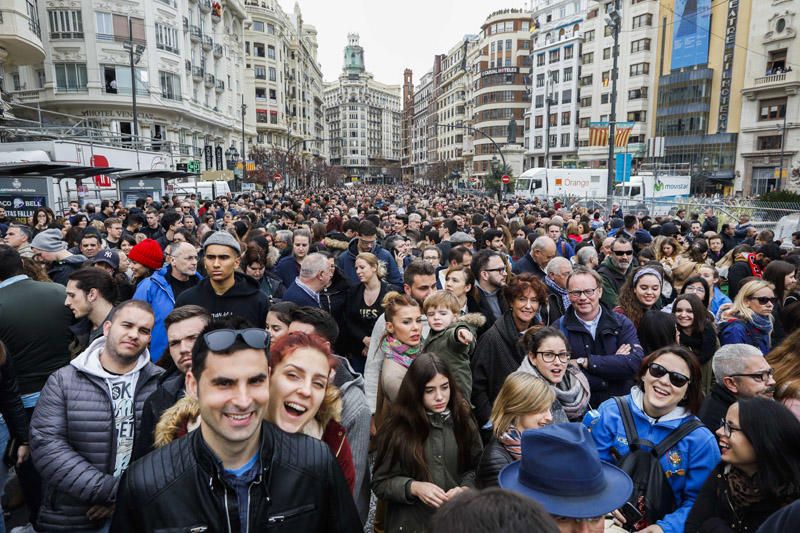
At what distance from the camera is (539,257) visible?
22.4 ft

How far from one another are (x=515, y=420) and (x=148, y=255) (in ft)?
15.0

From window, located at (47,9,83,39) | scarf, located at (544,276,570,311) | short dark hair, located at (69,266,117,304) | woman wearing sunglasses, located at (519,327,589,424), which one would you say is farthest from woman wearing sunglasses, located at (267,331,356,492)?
window, located at (47,9,83,39)

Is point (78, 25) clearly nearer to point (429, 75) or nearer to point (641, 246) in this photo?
point (641, 246)

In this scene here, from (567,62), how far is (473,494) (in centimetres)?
7434

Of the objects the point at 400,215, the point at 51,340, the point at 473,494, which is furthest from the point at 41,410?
the point at 400,215

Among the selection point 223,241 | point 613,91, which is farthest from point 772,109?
point 223,241

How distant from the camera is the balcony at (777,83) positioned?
1805 inches

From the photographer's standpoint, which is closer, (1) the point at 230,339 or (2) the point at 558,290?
(1) the point at 230,339

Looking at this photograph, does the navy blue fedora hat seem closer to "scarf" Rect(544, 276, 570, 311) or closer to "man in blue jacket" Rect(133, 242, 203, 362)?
"man in blue jacket" Rect(133, 242, 203, 362)

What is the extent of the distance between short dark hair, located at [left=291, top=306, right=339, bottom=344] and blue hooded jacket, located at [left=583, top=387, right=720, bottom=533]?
1.80 m

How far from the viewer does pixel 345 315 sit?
5578 millimetres

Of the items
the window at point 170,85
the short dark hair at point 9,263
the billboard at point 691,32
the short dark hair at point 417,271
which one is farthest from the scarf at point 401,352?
the billboard at point 691,32

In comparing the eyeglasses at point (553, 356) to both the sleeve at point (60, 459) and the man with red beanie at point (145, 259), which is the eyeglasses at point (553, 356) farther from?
the man with red beanie at point (145, 259)

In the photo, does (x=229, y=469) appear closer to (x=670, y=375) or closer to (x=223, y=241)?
(x=670, y=375)
